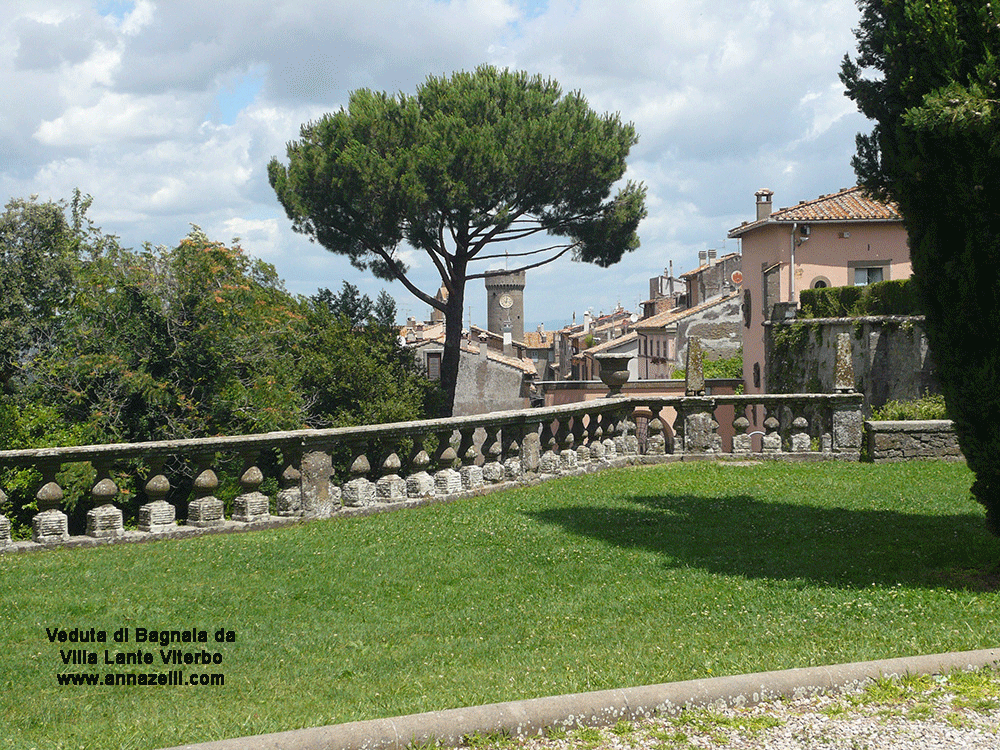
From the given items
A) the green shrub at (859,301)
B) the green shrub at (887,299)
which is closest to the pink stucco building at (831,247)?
the green shrub at (859,301)

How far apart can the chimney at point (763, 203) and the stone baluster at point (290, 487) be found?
3629 cm

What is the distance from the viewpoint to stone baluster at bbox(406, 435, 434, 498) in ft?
33.0

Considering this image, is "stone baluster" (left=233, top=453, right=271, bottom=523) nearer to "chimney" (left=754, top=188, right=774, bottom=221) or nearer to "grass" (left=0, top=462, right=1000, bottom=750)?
"grass" (left=0, top=462, right=1000, bottom=750)

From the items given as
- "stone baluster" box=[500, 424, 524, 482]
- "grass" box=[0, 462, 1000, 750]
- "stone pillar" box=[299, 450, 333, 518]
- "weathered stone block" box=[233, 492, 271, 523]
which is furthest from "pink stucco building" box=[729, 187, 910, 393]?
"weathered stone block" box=[233, 492, 271, 523]

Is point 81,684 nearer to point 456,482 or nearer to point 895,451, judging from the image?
point 456,482

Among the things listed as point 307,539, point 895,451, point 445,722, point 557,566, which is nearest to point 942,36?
point 557,566

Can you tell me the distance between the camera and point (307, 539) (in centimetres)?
829

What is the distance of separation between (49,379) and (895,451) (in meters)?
20.9

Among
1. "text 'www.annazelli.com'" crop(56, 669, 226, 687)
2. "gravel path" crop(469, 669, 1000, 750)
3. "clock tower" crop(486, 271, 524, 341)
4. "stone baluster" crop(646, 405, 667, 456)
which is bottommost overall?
"gravel path" crop(469, 669, 1000, 750)

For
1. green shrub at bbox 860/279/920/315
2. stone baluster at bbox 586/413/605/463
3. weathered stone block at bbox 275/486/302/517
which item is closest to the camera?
weathered stone block at bbox 275/486/302/517

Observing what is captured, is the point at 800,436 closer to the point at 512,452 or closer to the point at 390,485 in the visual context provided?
the point at 512,452

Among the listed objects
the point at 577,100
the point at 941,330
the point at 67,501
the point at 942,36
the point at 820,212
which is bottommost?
the point at 67,501

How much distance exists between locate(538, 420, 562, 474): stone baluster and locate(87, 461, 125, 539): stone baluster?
5233 millimetres

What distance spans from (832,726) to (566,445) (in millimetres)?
8528
